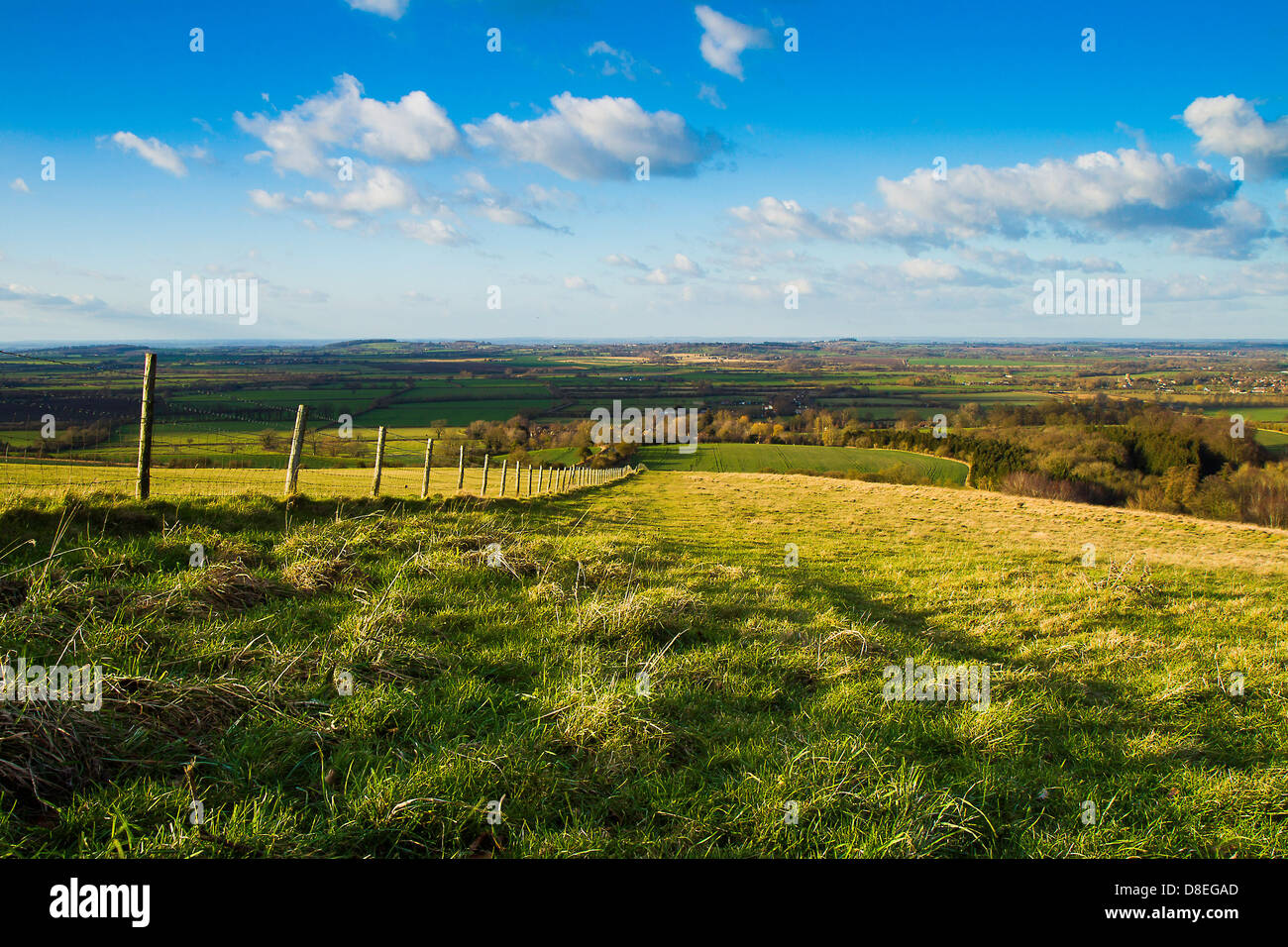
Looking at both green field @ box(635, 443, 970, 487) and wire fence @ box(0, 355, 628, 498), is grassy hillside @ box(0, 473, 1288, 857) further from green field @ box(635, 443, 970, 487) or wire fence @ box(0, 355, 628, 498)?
green field @ box(635, 443, 970, 487)

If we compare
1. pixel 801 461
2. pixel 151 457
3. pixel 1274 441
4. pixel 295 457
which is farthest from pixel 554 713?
pixel 1274 441

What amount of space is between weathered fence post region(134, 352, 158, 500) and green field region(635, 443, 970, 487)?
163 feet

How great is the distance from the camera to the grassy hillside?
9.45 feet

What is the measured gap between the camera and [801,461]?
221 feet

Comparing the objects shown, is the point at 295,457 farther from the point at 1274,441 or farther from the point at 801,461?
the point at 1274,441

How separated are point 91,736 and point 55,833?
2.06 ft

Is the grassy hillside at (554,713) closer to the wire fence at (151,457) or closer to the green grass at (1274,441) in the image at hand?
the wire fence at (151,457)

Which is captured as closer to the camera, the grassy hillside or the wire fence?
the grassy hillside

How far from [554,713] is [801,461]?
66029 mm

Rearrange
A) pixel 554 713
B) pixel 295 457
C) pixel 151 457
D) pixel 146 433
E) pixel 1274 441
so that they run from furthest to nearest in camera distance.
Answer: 1. pixel 1274 441
2. pixel 295 457
3. pixel 151 457
4. pixel 146 433
5. pixel 554 713

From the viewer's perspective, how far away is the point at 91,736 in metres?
3.07

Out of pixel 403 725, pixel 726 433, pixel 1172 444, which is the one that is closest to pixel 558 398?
pixel 726 433

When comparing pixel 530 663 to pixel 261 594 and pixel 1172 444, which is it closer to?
pixel 261 594

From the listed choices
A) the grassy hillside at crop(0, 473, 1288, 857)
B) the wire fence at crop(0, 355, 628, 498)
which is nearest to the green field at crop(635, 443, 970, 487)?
the wire fence at crop(0, 355, 628, 498)
